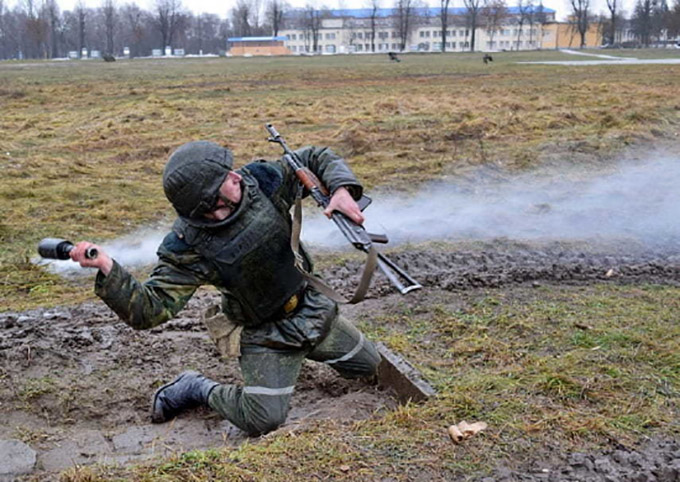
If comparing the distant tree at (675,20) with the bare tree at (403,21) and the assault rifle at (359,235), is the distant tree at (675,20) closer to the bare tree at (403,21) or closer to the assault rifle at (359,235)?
the bare tree at (403,21)

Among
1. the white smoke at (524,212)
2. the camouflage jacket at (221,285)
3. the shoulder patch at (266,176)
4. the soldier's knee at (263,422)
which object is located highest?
the shoulder patch at (266,176)

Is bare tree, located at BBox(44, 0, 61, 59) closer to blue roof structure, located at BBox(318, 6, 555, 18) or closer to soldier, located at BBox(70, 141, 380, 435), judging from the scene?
blue roof structure, located at BBox(318, 6, 555, 18)

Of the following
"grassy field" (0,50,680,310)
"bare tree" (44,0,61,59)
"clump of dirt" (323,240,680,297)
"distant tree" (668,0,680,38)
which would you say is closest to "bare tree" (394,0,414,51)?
"distant tree" (668,0,680,38)

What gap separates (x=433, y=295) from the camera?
616cm

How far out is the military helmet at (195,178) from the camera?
3738mm

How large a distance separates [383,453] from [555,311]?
2.49 m

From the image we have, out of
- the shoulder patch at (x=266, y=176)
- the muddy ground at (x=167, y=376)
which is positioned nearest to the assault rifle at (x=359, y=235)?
the shoulder patch at (x=266, y=176)

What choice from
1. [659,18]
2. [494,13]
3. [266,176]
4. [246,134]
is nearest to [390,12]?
[494,13]

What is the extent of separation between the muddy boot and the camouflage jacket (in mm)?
414

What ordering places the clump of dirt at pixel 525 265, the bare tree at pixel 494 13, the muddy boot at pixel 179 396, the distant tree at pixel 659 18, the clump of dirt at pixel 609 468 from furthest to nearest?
1. the bare tree at pixel 494 13
2. the distant tree at pixel 659 18
3. the clump of dirt at pixel 525 265
4. the muddy boot at pixel 179 396
5. the clump of dirt at pixel 609 468

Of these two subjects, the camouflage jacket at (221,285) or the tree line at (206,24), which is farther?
the tree line at (206,24)

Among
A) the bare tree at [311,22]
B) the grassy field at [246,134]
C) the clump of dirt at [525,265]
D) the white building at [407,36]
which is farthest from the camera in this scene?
the white building at [407,36]

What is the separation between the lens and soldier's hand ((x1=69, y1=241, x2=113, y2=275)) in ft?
11.3

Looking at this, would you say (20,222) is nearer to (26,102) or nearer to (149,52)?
(26,102)
